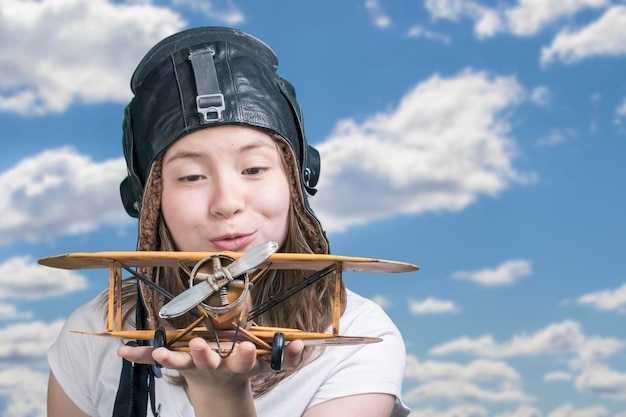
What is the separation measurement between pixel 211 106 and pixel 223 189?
1.55ft

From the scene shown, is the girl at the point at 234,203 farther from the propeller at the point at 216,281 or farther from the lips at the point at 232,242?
the propeller at the point at 216,281

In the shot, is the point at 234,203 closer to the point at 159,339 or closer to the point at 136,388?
the point at 159,339

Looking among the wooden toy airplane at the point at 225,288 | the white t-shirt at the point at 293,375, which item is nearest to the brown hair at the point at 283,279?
the white t-shirt at the point at 293,375

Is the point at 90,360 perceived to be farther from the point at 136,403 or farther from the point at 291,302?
the point at 291,302

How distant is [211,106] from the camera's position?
4.22m

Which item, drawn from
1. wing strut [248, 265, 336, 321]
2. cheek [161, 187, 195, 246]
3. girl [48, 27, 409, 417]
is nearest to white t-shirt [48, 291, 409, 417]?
girl [48, 27, 409, 417]

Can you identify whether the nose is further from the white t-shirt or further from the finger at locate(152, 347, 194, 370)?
the white t-shirt

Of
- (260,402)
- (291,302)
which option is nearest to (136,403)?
(260,402)

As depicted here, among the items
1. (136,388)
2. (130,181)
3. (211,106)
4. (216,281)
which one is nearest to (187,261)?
(216,281)

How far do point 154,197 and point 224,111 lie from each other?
647 mm

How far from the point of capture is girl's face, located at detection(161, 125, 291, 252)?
411cm

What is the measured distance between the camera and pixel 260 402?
15.4ft

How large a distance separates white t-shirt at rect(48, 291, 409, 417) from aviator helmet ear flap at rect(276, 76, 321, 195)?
33.5 inches

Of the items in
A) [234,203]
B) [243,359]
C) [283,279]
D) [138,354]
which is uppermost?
[234,203]
